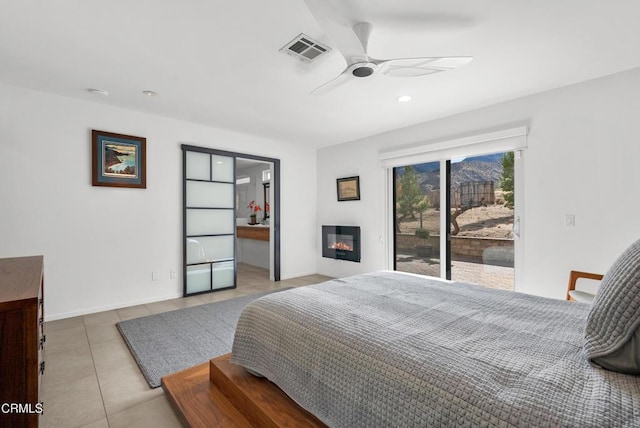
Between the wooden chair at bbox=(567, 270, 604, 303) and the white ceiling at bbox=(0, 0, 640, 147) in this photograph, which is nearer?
the white ceiling at bbox=(0, 0, 640, 147)

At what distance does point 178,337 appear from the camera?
2.69 m

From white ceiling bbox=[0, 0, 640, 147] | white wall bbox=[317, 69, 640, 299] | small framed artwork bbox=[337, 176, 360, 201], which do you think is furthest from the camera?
small framed artwork bbox=[337, 176, 360, 201]

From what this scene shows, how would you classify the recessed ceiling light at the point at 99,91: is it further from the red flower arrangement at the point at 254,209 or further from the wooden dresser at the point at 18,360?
the red flower arrangement at the point at 254,209

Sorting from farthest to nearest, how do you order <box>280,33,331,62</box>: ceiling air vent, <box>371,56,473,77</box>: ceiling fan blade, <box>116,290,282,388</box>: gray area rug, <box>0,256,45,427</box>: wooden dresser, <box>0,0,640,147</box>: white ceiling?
<box>116,290,282,388</box>: gray area rug
<box>280,33,331,62</box>: ceiling air vent
<box>371,56,473,77</box>: ceiling fan blade
<box>0,0,640,147</box>: white ceiling
<box>0,256,45,427</box>: wooden dresser

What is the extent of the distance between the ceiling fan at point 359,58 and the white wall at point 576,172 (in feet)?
4.56

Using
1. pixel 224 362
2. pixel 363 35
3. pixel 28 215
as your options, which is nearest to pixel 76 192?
pixel 28 215

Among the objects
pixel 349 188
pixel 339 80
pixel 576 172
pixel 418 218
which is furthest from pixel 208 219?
pixel 576 172

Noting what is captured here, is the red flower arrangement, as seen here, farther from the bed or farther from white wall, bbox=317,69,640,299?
the bed

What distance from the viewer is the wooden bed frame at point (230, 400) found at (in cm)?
131

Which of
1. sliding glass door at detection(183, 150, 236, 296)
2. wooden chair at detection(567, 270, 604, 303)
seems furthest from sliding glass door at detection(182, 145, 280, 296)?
wooden chair at detection(567, 270, 604, 303)

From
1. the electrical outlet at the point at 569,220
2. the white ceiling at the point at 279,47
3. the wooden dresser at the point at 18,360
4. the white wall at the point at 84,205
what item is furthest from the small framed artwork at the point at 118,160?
the electrical outlet at the point at 569,220

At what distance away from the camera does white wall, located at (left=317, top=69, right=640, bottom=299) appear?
2629 mm

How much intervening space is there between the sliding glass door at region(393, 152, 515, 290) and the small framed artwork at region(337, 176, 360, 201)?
63 centimetres

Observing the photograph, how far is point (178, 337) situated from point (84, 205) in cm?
193
